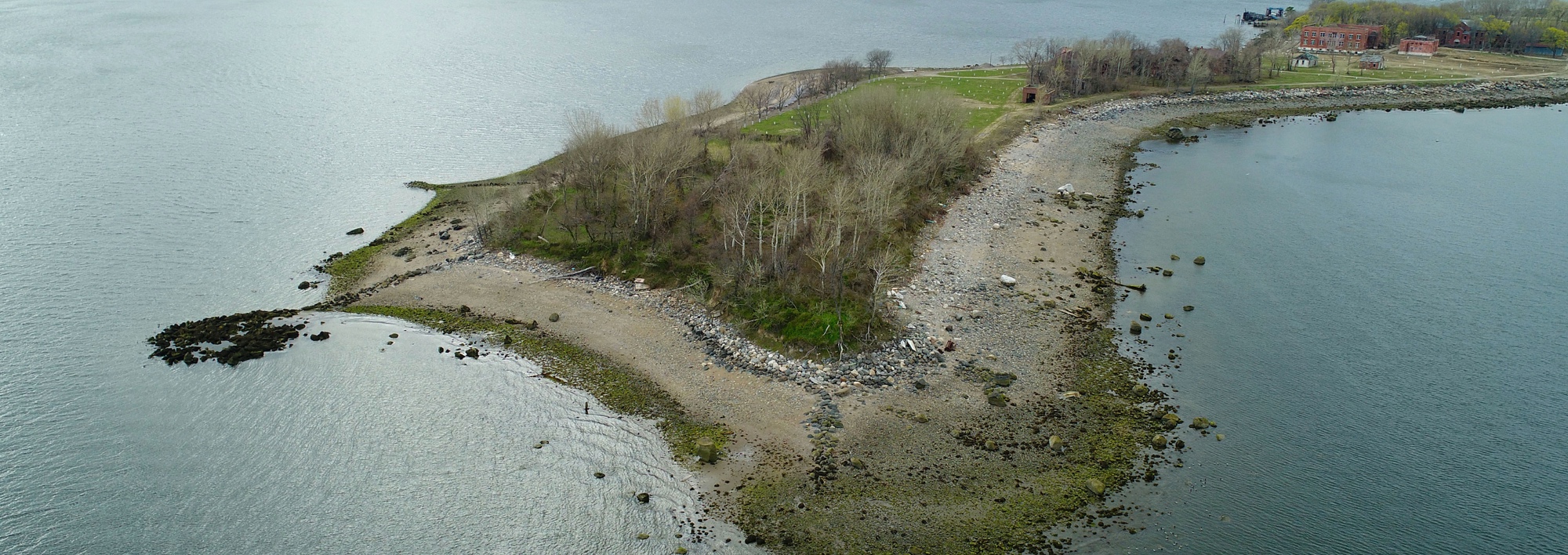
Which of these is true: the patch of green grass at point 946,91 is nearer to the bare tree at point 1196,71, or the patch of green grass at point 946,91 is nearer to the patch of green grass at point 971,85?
the patch of green grass at point 971,85

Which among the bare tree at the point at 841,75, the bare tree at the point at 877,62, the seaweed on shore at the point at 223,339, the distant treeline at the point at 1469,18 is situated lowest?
the seaweed on shore at the point at 223,339

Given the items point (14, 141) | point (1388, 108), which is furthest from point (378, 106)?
point (1388, 108)

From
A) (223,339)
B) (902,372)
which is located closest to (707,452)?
(902,372)

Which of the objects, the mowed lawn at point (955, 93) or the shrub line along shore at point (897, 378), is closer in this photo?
the shrub line along shore at point (897, 378)

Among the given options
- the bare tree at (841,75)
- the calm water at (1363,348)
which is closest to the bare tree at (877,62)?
the bare tree at (841,75)

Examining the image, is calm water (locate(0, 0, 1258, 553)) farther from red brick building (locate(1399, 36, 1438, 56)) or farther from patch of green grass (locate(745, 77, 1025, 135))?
red brick building (locate(1399, 36, 1438, 56))

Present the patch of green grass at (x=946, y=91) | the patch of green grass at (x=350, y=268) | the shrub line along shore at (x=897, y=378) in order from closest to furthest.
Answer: the shrub line along shore at (x=897, y=378) < the patch of green grass at (x=350, y=268) < the patch of green grass at (x=946, y=91)
